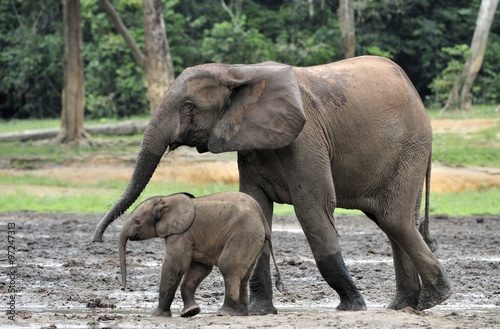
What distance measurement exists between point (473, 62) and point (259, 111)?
2616cm

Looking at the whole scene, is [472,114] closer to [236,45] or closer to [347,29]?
[347,29]

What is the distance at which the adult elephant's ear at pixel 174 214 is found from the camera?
8.61 meters

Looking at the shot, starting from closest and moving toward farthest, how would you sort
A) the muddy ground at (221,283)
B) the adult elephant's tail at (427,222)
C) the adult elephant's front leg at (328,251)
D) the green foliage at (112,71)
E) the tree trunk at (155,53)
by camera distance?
the muddy ground at (221,283) < the adult elephant's front leg at (328,251) < the adult elephant's tail at (427,222) < the tree trunk at (155,53) < the green foliage at (112,71)

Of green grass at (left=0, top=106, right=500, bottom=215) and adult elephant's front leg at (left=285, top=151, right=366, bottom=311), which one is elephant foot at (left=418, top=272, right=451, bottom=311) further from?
A: green grass at (left=0, top=106, right=500, bottom=215)

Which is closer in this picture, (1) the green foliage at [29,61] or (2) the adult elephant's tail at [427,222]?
(2) the adult elephant's tail at [427,222]

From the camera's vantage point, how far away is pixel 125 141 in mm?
29875

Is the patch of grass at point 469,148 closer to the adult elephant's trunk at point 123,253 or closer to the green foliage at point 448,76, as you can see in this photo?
the green foliage at point 448,76

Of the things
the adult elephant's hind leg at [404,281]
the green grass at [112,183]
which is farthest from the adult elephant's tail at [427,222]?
the green grass at [112,183]

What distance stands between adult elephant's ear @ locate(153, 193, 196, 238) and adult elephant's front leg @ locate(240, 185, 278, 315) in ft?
2.19

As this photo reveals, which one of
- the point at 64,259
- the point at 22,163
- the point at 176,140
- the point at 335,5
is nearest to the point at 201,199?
the point at 176,140

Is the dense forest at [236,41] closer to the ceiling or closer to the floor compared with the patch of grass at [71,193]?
closer to the ceiling

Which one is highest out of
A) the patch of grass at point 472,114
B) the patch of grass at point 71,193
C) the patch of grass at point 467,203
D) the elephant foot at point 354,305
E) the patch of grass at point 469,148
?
the patch of grass at point 472,114

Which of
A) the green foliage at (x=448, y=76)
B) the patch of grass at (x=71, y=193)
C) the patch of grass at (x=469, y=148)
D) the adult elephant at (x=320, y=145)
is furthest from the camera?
the green foliage at (x=448, y=76)

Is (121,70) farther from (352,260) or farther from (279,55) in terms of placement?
(352,260)
